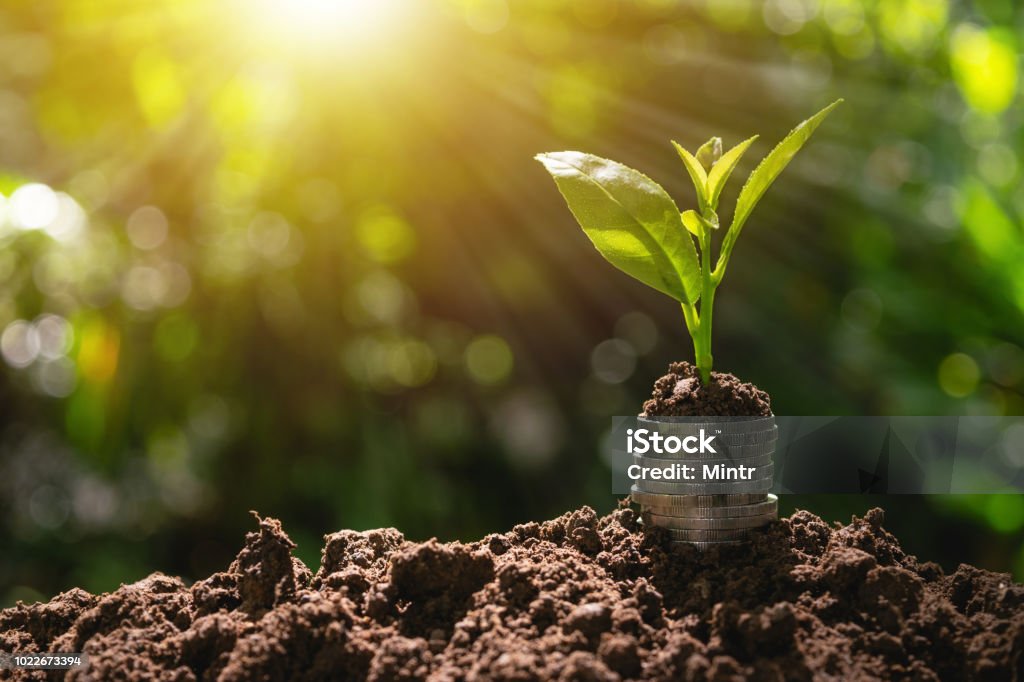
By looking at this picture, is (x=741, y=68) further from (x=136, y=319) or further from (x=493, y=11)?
(x=136, y=319)

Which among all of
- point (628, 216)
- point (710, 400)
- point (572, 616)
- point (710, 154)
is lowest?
point (572, 616)

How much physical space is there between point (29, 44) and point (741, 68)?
1975mm

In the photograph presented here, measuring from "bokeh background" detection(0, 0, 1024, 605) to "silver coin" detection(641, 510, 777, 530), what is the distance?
1.28 meters

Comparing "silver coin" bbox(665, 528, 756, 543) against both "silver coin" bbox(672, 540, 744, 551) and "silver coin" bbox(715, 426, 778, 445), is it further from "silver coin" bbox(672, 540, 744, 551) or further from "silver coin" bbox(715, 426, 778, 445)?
"silver coin" bbox(715, 426, 778, 445)

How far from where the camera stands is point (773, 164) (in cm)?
95

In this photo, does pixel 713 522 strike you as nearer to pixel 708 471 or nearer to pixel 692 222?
pixel 708 471

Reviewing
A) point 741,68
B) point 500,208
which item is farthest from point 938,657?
point 741,68

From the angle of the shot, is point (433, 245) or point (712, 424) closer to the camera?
point (712, 424)

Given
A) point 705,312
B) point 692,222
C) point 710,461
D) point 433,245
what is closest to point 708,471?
point 710,461

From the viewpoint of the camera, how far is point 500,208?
2492 millimetres

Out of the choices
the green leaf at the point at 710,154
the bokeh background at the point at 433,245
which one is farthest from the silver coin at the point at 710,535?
the bokeh background at the point at 433,245

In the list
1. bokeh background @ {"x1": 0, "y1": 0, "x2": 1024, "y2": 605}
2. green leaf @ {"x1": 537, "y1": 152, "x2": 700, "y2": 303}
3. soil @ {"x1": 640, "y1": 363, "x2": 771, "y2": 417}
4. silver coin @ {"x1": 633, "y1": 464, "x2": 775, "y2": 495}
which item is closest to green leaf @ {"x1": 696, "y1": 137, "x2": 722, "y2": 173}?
green leaf @ {"x1": 537, "y1": 152, "x2": 700, "y2": 303}

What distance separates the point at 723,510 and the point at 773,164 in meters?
0.39

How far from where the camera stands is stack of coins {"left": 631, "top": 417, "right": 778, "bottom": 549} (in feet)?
3.19
